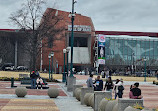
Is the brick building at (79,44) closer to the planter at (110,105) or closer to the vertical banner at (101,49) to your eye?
the vertical banner at (101,49)

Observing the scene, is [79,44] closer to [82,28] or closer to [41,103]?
[82,28]

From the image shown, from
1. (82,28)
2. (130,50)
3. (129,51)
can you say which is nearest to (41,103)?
(82,28)

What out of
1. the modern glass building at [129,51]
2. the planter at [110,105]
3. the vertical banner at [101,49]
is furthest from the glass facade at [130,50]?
the planter at [110,105]

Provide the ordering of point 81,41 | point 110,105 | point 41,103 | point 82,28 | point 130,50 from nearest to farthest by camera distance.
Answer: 1. point 110,105
2. point 41,103
3. point 82,28
4. point 81,41
5. point 130,50

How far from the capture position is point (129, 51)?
126 meters

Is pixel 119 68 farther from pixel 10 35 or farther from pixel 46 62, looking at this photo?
pixel 10 35

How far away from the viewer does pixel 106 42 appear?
123 m

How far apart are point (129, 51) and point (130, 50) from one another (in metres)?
0.55

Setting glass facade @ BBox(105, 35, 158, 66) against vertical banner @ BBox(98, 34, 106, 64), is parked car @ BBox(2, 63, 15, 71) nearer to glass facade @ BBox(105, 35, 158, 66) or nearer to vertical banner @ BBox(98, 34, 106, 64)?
vertical banner @ BBox(98, 34, 106, 64)

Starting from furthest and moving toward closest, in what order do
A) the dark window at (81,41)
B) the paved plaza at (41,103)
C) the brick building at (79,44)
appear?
the dark window at (81,41) < the brick building at (79,44) < the paved plaza at (41,103)

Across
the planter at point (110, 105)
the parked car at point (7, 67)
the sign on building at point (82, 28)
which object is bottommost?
the planter at point (110, 105)

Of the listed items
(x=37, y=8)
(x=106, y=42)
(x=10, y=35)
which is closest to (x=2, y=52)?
(x=10, y=35)

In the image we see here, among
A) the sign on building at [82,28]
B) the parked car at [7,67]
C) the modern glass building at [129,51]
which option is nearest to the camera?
the parked car at [7,67]

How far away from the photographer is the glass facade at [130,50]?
12331 cm
